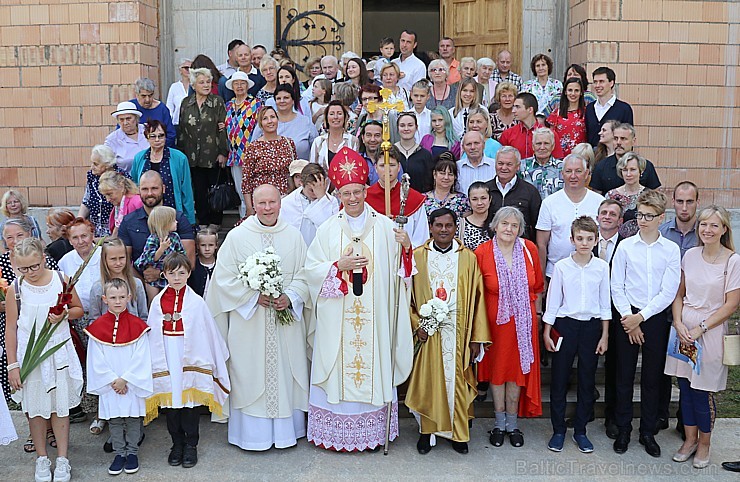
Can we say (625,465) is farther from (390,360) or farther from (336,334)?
(336,334)

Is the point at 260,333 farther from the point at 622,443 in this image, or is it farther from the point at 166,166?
the point at 622,443

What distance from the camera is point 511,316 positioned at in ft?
18.9

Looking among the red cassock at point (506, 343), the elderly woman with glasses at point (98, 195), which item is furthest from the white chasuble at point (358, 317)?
the elderly woman with glasses at point (98, 195)

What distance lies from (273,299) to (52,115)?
19.9ft

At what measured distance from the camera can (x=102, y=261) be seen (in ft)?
18.6

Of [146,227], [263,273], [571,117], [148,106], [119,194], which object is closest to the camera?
[263,273]

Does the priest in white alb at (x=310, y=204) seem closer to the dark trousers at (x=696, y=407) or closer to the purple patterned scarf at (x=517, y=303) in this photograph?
the purple patterned scarf at (x=517, y=303)

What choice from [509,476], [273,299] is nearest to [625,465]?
[509,476]

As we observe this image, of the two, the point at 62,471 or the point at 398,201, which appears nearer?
the point at 62,471

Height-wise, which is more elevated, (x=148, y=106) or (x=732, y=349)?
(x=148, y=106)

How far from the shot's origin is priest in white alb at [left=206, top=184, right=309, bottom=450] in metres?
5.70

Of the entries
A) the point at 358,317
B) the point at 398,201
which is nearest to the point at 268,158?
the point at 398,201

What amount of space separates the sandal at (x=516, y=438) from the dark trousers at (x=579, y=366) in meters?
0.25

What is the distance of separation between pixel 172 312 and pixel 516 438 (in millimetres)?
2640
